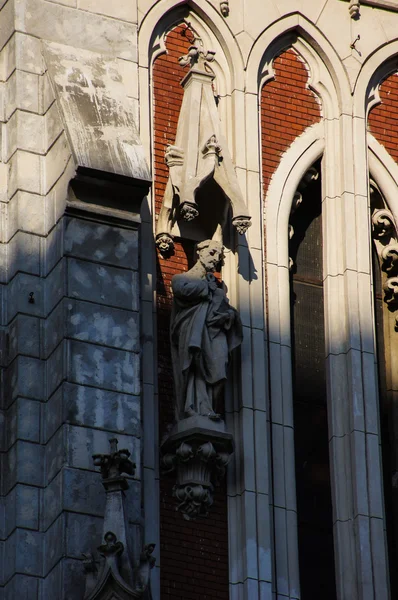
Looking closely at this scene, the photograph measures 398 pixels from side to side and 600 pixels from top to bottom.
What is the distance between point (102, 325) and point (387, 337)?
419cm

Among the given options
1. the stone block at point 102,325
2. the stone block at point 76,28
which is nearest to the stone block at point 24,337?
the stone block at point 102,325

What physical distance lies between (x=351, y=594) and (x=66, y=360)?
3.69 meters

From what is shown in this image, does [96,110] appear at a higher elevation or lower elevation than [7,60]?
lower

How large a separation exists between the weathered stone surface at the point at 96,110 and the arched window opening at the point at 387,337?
10.3 ft

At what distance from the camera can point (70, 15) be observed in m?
24.2

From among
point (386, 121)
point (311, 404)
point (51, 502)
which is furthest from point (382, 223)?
point (51, 502)

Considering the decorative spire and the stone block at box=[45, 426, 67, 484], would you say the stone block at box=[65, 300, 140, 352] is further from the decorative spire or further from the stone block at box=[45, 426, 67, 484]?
the decorative spire

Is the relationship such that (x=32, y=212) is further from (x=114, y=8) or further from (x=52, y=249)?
(x=114, y=8)

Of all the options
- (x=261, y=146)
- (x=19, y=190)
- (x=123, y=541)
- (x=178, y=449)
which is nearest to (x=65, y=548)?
(x=123, y=541)

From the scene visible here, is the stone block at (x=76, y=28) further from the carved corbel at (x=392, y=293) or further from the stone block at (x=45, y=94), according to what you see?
the carved corbel at (x=392, y=293)

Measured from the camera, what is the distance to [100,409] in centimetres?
2192

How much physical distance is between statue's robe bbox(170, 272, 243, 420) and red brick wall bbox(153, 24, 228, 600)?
6.3 inches

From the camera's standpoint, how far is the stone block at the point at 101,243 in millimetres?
22500

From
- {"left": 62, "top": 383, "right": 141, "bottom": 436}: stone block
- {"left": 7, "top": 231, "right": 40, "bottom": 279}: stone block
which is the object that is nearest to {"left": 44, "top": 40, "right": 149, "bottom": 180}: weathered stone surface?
{"left": 7, "top": 231, "right": 40, "bottom": 279}: stone block
